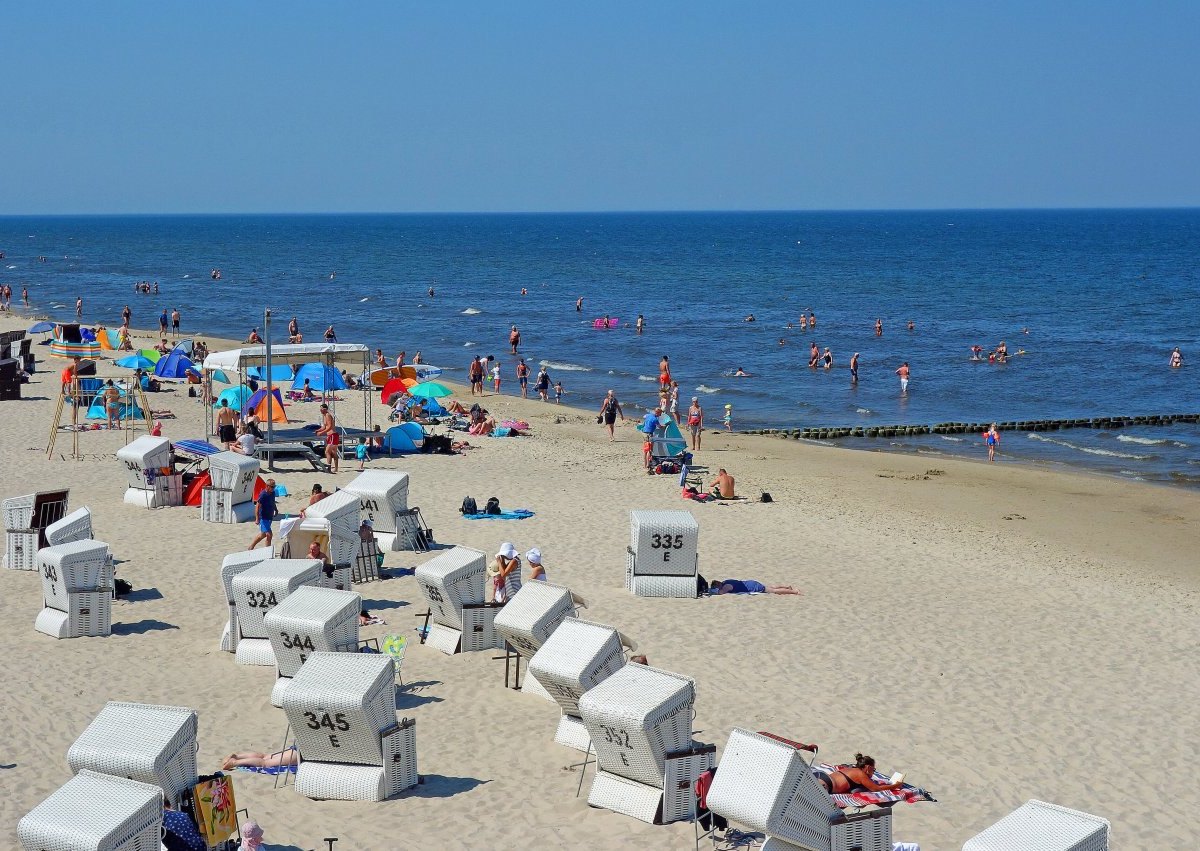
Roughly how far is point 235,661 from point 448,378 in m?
29.3

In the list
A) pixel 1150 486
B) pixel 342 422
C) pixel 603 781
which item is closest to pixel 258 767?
pixel 603 781

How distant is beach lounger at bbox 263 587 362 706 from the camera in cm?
1173

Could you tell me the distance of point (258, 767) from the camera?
1056 cm

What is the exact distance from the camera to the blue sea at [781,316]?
3697 centimetres

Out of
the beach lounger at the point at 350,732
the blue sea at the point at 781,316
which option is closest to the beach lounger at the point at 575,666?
the beach lounger at the point at 350,732

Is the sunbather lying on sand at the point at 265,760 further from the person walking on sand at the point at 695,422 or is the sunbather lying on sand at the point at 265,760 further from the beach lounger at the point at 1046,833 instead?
the person walking on sand at the point at 695,422

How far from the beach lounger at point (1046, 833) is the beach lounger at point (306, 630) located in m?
6.03

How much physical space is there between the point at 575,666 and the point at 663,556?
195 inches

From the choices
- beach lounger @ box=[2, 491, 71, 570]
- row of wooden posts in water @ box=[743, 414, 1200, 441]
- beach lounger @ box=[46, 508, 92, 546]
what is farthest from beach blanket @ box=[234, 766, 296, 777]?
row of wooden posts in water @ box=[743, 414, 1200, 441]

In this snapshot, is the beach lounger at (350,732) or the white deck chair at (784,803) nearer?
the white deck chair at (784,803)

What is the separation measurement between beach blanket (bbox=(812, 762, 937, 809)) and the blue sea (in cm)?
1969

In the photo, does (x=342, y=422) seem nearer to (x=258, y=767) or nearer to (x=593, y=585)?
(x=593, y=585)

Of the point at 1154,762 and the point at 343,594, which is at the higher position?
the point at 343,594

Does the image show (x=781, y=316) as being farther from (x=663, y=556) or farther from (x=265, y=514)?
(x=663, y=556)
